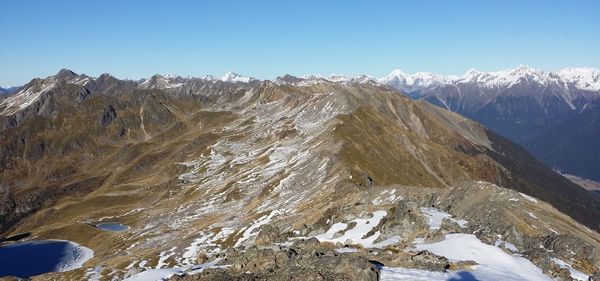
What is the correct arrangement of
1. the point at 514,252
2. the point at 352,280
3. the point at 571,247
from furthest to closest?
the point at 571,247 < the point at 514,252 < the point at 352,280

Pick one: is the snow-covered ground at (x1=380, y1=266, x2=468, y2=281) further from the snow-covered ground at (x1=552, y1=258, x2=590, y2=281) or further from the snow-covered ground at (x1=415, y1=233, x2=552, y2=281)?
the snow-covered ground at (x1=552, y1=258, x2=590, y2=281)

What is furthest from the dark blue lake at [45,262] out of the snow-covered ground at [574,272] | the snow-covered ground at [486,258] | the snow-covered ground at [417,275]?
the snow-covered ground at [574,272]

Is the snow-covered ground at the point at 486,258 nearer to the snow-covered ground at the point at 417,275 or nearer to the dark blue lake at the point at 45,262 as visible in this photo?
the snow-covered ground at the point at 417,275

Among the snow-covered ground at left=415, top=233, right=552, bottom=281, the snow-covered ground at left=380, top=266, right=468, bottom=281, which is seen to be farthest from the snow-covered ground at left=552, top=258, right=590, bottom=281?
the snow-covered ground at left=380, top=266, right=468, bottom=281

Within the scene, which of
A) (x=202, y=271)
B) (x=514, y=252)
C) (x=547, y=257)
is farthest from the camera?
(x=514, y=252)

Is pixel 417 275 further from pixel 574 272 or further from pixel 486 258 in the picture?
pixel 574 272

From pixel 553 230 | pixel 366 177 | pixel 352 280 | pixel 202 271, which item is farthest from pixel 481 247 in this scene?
pixel 366 177

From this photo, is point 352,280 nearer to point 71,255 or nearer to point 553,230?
point 553,230

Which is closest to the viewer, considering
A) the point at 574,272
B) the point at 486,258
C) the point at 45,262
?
the point at 486,258

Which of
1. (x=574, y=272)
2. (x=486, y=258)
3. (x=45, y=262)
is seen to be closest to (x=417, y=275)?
(x=486, y=258)

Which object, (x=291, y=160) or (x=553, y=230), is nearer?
(x=553, y=230)
